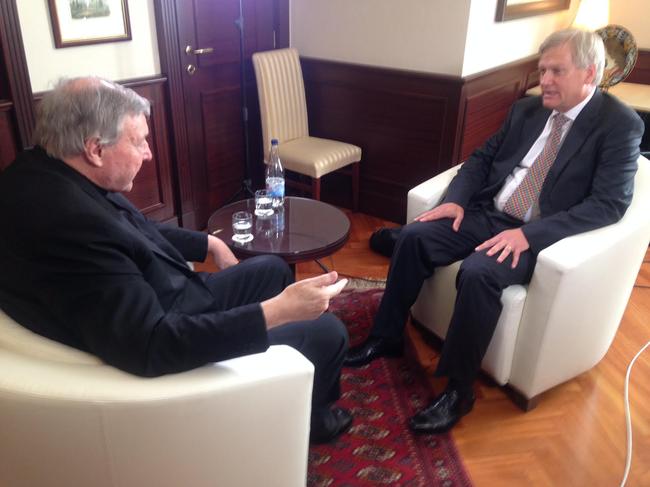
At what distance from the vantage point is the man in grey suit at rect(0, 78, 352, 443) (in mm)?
1022

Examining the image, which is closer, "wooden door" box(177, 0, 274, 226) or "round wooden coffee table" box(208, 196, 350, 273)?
"round wooden coffee table" box(208, 196, 350, 273)

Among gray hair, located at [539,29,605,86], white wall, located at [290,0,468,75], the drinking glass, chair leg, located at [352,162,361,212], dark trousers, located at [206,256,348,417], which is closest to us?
dark trousers, located at [206,256,348,417]

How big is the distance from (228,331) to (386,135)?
2.26 meters

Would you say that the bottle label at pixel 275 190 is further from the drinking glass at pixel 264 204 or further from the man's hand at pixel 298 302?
the man's hand at pixel 298 302

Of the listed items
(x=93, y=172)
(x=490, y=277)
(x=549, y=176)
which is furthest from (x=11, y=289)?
(x=549, y=176)

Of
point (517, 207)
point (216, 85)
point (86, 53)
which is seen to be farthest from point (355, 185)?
point (86, 53)

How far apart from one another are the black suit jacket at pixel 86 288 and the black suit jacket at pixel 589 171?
112 centimetres

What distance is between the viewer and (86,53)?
2395 millimetres

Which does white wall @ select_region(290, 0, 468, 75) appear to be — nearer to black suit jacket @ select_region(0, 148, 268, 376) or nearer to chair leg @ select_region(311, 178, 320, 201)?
chair leg @ select_region(311, 178, 320, 201)

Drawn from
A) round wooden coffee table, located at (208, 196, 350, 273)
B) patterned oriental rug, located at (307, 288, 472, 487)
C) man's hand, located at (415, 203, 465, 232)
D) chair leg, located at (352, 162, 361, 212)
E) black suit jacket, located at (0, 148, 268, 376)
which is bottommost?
patterned oriental rug, located at (307, 288, 472, 487)

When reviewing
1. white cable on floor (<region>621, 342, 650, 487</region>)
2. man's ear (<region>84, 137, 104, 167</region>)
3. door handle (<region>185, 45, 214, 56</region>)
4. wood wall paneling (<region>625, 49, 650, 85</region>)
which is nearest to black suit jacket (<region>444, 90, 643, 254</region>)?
white cable on floor (<region>621, 342, 650, 487</region>)

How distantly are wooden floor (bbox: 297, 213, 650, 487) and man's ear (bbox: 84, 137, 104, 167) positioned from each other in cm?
133

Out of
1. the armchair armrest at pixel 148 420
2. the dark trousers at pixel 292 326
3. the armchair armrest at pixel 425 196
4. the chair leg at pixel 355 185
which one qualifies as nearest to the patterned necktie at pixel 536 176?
the armchair armrest at pixel 425 196

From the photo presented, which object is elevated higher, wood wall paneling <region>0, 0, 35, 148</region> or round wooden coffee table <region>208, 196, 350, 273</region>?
wood wall paneling <region>0, 0, 35, 148</region>
